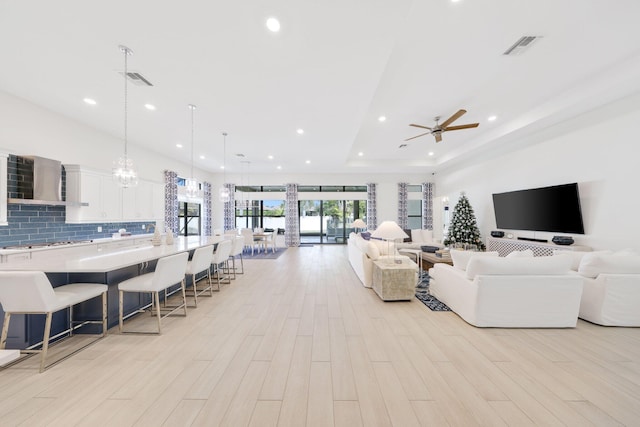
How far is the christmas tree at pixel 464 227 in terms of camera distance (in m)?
7.41

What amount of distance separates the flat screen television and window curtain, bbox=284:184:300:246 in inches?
277

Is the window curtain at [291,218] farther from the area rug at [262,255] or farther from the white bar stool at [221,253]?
the white bar stool at [221,253]

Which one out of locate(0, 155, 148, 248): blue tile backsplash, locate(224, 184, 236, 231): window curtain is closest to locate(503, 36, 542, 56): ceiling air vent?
locate(0, 155, 148, 248): blue tile backsplash

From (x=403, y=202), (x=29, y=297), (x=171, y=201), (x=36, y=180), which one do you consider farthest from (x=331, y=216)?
(x=29, y=297)

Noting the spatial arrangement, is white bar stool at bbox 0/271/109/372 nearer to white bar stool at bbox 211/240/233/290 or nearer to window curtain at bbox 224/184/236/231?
white bar stool at bbox 211/240/233/290

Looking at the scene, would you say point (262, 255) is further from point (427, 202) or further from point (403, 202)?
point (427, 202)

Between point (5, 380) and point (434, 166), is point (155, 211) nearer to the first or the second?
point (5, 380)

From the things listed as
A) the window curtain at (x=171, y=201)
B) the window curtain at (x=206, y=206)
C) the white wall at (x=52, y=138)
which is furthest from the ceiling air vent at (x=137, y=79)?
the window curtain at (x=206, y=206)

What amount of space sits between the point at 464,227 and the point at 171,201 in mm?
8855

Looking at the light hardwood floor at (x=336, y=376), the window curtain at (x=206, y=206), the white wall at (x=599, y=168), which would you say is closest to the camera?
the light hardwood floor at (x=336, y=376)

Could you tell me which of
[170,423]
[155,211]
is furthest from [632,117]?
[155,211]

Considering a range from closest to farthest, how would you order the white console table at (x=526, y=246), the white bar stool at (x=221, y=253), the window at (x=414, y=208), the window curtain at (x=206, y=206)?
the white bar stool at (x=221, y=253) → the white console table at (x=526, y=246) → the window curtain at (x=206, y=206) → the window at (x=414, y=208)

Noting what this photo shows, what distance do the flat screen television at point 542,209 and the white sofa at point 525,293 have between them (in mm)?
2622

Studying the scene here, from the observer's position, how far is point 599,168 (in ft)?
14.9
